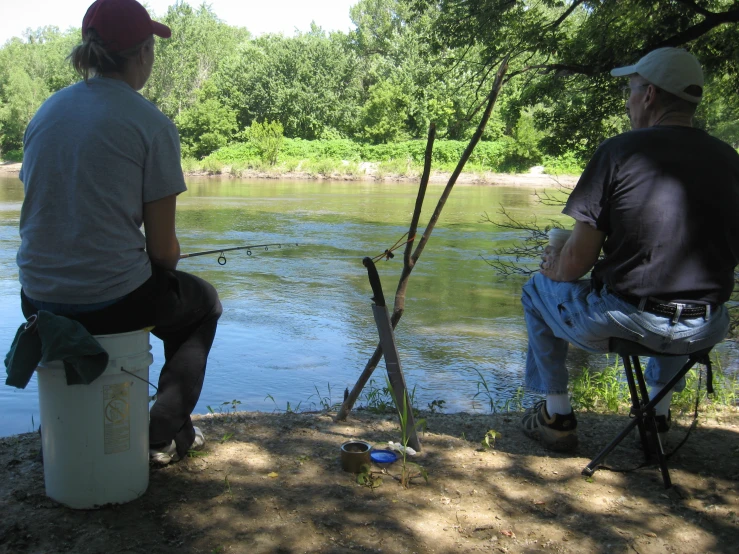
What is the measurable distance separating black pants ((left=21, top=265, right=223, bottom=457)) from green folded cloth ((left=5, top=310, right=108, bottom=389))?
0.19 m

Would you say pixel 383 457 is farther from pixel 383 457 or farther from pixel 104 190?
pixel 104 190

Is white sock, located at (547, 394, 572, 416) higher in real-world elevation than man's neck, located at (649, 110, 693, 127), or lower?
lower

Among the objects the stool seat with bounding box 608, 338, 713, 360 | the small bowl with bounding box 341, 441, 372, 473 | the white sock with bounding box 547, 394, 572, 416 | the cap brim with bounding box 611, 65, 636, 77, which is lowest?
the small bowl with bounding box 341, 441, 372, 473

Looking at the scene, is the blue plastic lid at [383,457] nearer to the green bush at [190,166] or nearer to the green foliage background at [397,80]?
the green foliage background at [397,80]

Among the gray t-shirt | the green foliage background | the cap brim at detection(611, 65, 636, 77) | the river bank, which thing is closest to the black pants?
the gray t-shirt

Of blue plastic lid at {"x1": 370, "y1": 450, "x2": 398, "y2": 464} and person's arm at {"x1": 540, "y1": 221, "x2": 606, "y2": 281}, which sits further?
blue plastic lid at {"x1": 370, "y1": 450, "x2": 398, "y2": 464}

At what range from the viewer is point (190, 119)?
47250 millimetres

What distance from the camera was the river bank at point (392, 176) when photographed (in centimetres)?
3225

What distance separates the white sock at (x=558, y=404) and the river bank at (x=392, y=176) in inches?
1086

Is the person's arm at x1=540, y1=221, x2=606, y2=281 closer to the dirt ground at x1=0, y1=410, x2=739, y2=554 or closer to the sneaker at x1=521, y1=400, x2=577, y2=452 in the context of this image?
the sneaker at x1=521, y1=400, x2=577, y2=452

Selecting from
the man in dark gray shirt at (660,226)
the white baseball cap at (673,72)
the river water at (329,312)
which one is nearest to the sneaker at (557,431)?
the man in dark gray shirt at (660,226)

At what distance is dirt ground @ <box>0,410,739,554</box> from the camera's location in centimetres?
229

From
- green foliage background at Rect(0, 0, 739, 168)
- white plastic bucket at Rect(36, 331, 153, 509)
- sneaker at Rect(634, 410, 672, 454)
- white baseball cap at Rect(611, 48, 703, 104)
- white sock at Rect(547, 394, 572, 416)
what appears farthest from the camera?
green foliage background at Rect(0, 0, 739, 168)

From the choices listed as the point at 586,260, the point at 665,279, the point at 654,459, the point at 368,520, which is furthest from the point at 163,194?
the point at 654,459
